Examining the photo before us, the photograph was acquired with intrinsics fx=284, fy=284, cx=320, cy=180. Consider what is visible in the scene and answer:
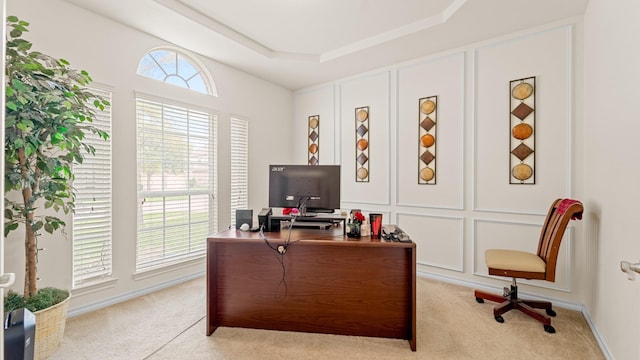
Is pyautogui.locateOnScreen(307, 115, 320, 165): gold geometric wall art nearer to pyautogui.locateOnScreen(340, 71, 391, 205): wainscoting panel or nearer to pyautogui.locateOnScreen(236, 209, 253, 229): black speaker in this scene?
pyautogui.locateOnScreen(340, 71, 391, 205): wainscoting panel

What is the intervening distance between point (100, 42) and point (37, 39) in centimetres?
44

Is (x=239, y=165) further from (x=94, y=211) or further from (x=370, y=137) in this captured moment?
(x=370, y=137)

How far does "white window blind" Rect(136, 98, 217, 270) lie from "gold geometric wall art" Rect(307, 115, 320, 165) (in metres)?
1.59

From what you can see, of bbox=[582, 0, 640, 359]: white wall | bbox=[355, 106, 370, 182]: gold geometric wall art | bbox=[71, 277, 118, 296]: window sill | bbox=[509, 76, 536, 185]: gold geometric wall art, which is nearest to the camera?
bbox=[582, 0, 640, 359]: white wall

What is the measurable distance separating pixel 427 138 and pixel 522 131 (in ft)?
3.12

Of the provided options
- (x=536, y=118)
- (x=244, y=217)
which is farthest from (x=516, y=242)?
(x=244, y=217)

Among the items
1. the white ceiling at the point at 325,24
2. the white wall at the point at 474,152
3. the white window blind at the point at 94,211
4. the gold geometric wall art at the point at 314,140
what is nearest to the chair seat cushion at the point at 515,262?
the white wall at the point at 474,152

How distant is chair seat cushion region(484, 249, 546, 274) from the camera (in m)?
2.27

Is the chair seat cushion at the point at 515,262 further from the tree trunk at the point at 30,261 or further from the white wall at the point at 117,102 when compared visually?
the tree trunk at the point at 30,261

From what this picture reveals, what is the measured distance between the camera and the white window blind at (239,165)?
3.91 m

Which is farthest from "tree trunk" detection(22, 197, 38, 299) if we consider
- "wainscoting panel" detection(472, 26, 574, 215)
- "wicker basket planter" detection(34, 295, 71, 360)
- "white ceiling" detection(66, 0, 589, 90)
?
"wainscoting panel" detection(472, 26, 574, 215)

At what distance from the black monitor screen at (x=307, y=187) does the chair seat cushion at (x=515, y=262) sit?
141 centimetres

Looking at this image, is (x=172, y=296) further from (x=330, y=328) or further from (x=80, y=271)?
(x=330, y=328)

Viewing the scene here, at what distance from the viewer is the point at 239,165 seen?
Answer: 4008 mm
